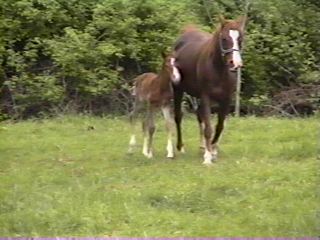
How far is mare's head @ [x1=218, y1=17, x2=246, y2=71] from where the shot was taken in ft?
34.4

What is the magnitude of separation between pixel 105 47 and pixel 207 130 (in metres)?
7.44

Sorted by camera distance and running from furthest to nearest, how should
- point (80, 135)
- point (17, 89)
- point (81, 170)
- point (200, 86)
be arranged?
1. point (17, 89)
2. point (80, 135)
3. point (200, 86)
4. point (81, 170)

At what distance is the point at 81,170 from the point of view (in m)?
10.5

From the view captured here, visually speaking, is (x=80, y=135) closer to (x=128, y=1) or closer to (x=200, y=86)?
(x=200, y=86)

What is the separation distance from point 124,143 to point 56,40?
19.7 ft

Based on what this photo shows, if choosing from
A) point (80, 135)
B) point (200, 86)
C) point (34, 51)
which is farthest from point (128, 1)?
point (200, 86)

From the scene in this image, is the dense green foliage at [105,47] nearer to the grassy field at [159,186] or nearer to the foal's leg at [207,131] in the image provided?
the grassy field at [159,186]

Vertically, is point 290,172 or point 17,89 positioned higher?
point 290,172

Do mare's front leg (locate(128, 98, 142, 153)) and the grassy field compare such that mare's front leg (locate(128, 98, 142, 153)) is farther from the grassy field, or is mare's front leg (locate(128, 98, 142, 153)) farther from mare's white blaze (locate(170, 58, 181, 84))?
mare's white blaze (locate(170, 58, 181, 84))

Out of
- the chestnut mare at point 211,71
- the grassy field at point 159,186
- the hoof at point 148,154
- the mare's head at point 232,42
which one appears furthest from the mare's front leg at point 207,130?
the hoof at point 148,154

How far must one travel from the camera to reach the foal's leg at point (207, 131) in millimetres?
10812

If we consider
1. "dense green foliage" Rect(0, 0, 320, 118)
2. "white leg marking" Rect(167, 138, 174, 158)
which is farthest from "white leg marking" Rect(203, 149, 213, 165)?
"dense green foliage" Rect(0, 0, 320, 118)

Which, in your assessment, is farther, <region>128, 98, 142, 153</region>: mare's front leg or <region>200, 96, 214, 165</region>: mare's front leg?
<region>128, 98, 142, 153</region>: mare's front leg

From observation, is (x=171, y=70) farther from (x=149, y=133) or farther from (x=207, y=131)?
(x=207, y=131)
